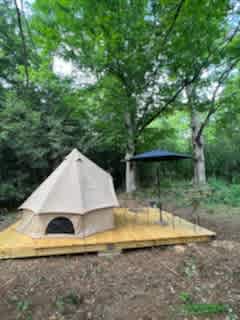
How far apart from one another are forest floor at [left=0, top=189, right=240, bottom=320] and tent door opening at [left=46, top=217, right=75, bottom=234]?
1.92 feet

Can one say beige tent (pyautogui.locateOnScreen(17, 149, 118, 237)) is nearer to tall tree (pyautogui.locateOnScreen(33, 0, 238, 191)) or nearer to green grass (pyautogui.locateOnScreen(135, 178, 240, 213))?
green grass (pyautogui.locateOnScreen(135, 178, 240, 213))

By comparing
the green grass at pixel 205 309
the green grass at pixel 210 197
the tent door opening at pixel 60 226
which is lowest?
the green grass at pixel 205 309

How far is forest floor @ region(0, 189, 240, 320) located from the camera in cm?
233

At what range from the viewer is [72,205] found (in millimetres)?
4203

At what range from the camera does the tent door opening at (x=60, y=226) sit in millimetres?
4176

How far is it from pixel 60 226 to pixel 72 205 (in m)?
0.49

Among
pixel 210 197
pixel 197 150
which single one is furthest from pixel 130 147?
pixel 210 197

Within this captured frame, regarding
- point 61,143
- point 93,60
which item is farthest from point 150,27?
point 61,143

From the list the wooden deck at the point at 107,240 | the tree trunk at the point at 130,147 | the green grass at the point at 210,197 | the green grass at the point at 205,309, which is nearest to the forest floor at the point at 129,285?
the green grass at the point at 205,309

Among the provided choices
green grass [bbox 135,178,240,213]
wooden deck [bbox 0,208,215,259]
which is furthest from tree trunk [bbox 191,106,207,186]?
wooden deck [bbox 0,208,215,259]

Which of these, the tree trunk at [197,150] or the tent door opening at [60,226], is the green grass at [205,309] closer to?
the tent door opening at [60,226]

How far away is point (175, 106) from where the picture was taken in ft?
29.5

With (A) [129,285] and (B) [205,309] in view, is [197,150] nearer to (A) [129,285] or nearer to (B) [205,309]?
(A) [129,285]

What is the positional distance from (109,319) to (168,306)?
0.68m
